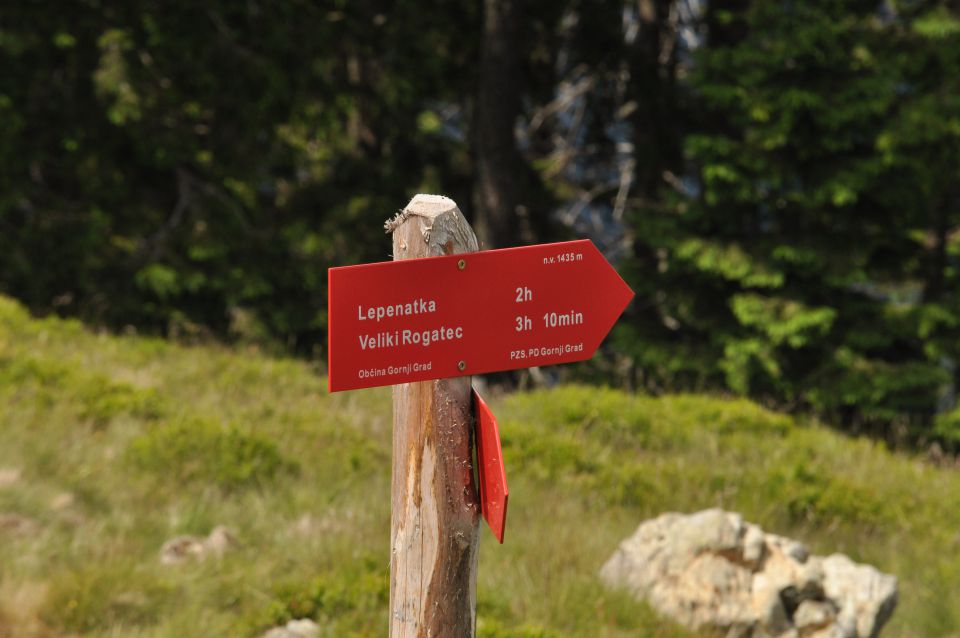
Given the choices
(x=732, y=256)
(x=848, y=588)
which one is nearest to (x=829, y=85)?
(x=732, y=256)

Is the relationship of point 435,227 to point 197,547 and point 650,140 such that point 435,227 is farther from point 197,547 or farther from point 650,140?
point 650,140

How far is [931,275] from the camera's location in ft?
40.2

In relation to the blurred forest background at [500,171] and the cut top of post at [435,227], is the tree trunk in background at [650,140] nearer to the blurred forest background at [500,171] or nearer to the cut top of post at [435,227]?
the blurred forest background at [500,171]

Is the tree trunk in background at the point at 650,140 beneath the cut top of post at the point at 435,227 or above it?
above

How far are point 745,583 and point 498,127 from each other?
7.45 meters

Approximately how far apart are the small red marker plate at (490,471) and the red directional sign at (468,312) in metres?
0.16

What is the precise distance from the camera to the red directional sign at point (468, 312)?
2.93 m

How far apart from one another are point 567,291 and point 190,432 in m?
4.35

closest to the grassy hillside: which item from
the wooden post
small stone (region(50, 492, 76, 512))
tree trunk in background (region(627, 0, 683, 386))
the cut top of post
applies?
small stone (region(50, 492, 76, 512))

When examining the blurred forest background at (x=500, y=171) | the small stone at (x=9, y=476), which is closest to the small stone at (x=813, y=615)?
the small stone at (x=9, y=476)

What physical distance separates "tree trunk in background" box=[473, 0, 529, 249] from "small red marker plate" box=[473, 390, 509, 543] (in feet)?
28.4

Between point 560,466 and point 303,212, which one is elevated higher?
point 303,212

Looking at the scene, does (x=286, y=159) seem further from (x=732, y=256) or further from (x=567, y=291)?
(x=567, y=291)

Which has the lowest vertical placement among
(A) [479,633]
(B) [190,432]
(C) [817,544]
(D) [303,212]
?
(A) [479,633]
